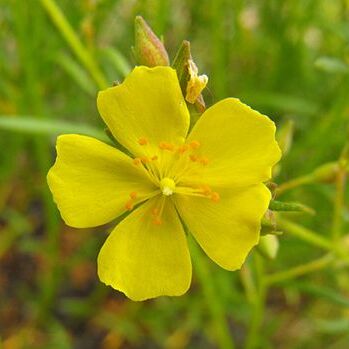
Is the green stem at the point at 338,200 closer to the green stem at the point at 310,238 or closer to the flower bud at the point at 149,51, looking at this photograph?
the green stem at the point at 310,238

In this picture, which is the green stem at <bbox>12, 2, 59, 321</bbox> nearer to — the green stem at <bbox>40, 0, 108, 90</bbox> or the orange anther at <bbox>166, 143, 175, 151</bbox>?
the green stem at <bbox>40, 0, 108, 90</bbox>

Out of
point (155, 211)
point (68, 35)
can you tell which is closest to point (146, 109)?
point (155, 211)

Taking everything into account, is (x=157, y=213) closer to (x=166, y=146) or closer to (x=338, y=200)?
(x=166, y=146)

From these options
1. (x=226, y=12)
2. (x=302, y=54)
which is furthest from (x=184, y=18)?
(x=302, y=54)

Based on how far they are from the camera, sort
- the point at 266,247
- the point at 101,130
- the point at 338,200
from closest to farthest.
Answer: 1. the point at 266,247
2. the point at 338,200
3. the point at 101,130

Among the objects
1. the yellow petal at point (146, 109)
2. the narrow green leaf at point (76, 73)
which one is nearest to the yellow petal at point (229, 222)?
the yellow petal at point (146, 109)

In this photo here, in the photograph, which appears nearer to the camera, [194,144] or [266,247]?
[194,144]

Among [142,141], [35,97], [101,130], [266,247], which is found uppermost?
[142,141]
